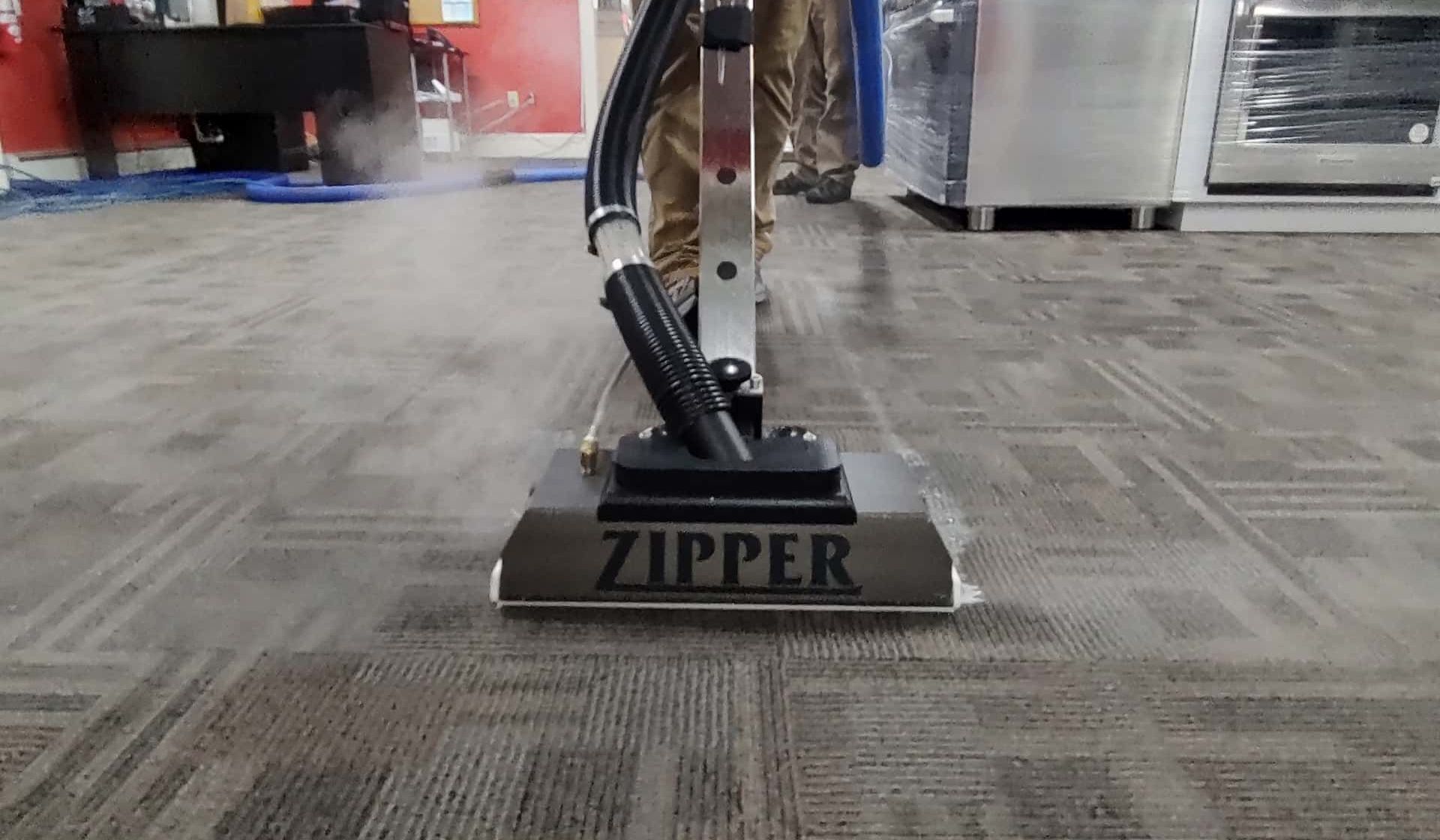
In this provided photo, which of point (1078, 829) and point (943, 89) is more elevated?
point (943, 89)

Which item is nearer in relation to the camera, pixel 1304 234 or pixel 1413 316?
pixel 1413 316

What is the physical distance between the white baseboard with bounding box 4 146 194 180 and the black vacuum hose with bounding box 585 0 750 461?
3727 mm

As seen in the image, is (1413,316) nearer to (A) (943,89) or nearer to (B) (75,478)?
(A) (943,89)

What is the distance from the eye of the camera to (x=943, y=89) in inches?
112

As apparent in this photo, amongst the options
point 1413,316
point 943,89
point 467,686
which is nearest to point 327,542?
point 467,686

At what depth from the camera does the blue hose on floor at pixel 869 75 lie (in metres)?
0.89

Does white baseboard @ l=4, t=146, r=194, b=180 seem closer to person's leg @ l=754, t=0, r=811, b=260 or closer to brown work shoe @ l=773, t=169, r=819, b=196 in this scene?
brown work shoe @ l=773, t=169, r=819, b=196

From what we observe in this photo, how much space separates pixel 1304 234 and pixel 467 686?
2.85 meters

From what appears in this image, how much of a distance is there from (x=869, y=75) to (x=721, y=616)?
19.9 inches

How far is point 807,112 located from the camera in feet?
11.6

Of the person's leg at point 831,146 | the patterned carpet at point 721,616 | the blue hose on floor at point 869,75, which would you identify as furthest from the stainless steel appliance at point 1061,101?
the blue hose on floor at point 869,75

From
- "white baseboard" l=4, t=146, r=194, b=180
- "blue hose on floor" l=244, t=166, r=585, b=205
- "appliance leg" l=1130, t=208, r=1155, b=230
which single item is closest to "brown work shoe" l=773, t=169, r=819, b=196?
"blue hose on floor" l=244, t=166, r=585, b=205

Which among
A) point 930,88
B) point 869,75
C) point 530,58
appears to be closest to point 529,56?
point 530,58

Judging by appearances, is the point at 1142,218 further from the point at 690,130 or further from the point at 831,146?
the point at 690,130
